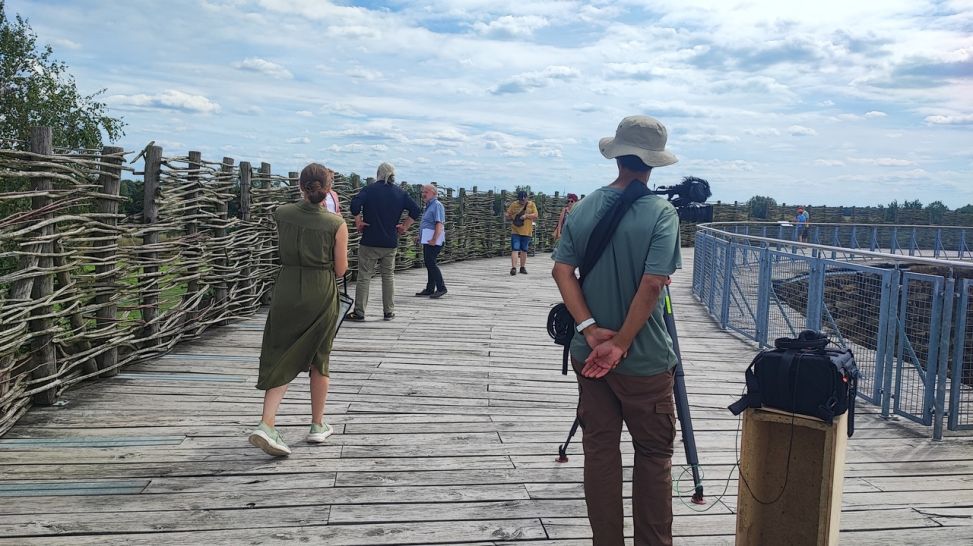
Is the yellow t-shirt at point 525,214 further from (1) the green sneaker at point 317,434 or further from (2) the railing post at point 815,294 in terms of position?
(1) the green sneaker at point 317,434

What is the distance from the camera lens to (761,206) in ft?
135

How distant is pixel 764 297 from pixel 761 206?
34862 mm

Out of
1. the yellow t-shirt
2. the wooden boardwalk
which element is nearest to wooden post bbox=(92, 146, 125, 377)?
the wooden boardwalk

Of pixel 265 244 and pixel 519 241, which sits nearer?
pixel 265 244

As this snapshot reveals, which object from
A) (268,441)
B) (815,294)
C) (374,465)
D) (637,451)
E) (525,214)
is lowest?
(374,465)

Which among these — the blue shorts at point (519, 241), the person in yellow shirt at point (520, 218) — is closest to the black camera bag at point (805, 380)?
the person in yellow shirt at point (520, 218)

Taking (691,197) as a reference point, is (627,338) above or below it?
below

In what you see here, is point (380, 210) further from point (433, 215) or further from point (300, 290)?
point (300, 290)

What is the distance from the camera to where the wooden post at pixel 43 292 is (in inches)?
202

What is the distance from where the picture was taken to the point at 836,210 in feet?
133

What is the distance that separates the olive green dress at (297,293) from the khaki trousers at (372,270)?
4544 millimetres

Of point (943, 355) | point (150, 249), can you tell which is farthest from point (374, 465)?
point (943, 355)

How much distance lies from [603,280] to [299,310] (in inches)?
81.3

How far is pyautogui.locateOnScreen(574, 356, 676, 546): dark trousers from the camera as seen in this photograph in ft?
9.67
